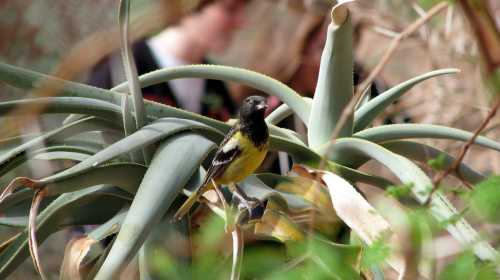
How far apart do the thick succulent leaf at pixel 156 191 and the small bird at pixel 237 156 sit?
2cm

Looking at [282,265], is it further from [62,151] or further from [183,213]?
[62,151]

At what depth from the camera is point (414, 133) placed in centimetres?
114

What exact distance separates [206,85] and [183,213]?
1.01 metres

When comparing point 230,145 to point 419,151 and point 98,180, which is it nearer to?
point 98,180

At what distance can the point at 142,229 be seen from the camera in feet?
2.85

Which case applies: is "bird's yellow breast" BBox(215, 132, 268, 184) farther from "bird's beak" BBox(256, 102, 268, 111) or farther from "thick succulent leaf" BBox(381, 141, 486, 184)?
"thick succulent leaf" BBox(381, 141, 486, 184)

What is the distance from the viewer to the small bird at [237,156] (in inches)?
37.8

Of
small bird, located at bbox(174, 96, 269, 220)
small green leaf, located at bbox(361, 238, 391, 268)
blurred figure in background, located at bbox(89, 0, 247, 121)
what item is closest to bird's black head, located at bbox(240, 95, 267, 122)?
small bird, located at bbox(174, 96, 269, 220)

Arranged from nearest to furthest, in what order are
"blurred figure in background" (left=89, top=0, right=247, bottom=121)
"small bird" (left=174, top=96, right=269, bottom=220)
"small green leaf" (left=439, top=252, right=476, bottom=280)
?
"small green leaf" (left=439, top=252, right=476, bottom=280)
"small bird" (left=174, top=96, right=269, bottom=220)
"blurred figure in background" (left=89, top=0, right=247, bottom=121)

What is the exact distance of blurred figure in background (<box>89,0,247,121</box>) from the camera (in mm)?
1966

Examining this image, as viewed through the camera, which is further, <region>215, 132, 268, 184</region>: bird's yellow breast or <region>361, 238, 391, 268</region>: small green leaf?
<region>215, 132, 268, 184</region>: bird's yellow breast

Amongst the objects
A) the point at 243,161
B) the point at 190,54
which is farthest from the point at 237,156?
the point at 190,54

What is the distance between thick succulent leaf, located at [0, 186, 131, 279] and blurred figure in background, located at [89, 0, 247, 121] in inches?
34.0

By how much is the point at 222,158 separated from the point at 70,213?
19 centimetres
